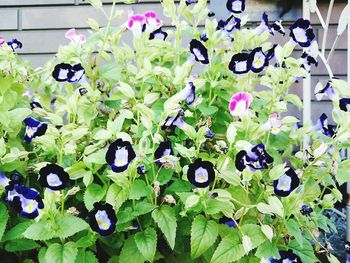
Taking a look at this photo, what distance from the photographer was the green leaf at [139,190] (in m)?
1.36

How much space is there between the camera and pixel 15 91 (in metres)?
1.69

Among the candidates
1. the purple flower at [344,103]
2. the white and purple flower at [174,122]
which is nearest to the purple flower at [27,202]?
the white and purple flower at [174,122]

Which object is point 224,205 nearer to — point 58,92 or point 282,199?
point 282,199

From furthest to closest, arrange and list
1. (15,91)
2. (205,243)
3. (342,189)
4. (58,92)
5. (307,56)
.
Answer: (342,189) → (58,92) → (307,56) → (15,91) → (205,243)

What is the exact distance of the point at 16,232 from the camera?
142cm

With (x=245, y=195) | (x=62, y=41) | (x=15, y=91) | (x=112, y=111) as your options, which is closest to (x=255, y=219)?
(x=245, y=195)

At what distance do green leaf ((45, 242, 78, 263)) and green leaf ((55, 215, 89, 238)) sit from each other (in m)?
0.04

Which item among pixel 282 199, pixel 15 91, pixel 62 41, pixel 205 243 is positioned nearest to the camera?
pixel 205 243

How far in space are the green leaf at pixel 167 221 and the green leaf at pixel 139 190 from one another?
0.06 meters

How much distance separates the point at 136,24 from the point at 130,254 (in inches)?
32.5

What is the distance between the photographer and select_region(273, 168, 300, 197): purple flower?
138cm

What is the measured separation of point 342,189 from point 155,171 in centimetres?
144

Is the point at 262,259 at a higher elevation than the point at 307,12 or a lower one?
lower

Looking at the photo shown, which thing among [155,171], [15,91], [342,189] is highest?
[15,91]
